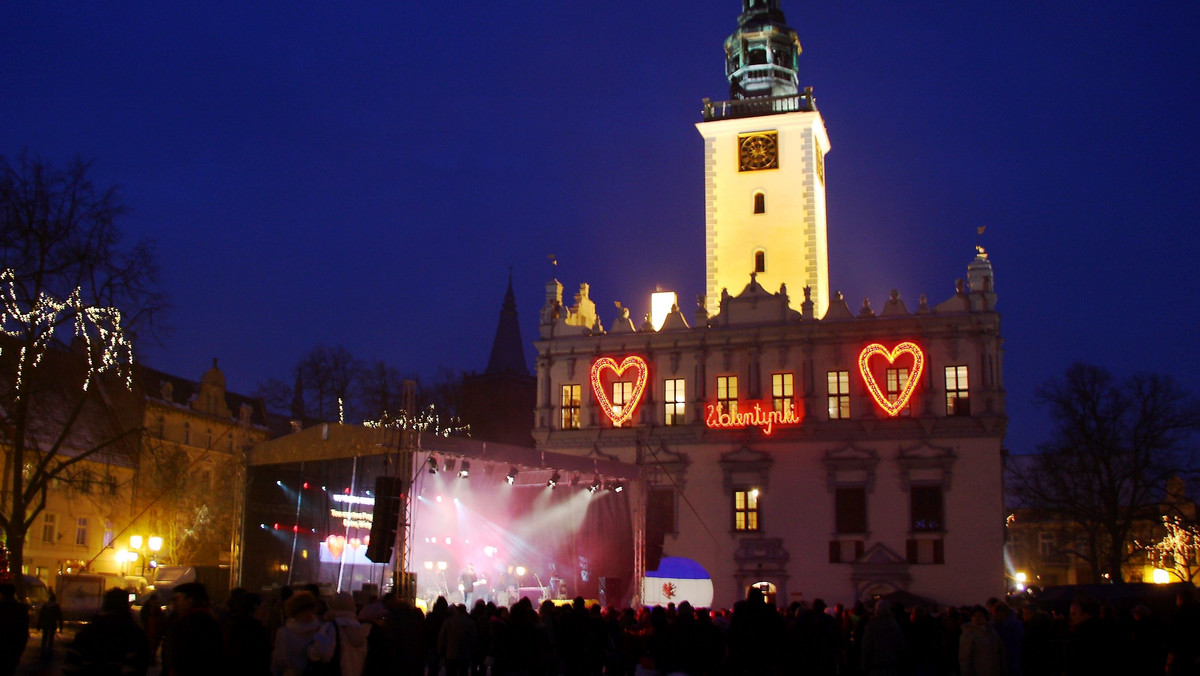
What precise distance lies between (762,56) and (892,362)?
14.0m

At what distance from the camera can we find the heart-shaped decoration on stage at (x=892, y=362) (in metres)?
32.9

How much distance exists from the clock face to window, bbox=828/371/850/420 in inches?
341

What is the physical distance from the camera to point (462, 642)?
44.0 ft

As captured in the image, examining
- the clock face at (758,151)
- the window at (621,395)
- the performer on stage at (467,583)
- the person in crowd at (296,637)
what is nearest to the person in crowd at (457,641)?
the person in crowd at (296,637)

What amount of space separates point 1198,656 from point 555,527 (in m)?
19.0

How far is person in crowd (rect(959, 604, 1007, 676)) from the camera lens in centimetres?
1095

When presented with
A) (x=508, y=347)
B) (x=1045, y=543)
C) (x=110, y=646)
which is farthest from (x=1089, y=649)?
(x=508, y=347)

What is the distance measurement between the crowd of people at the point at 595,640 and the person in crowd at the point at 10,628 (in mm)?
905

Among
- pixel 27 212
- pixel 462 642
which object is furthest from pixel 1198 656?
pixel 27 212

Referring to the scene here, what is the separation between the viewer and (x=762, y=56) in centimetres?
4125

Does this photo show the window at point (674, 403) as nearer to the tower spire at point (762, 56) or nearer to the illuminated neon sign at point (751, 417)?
the illuminated neon sign at point (751, 417)

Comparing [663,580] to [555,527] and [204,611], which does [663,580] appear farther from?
[204,611]

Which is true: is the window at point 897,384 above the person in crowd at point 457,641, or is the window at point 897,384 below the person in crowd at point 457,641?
above

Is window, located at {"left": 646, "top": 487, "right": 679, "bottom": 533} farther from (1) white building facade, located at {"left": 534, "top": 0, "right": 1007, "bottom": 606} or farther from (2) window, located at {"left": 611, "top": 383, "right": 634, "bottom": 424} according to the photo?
(2) window, located at {"left": 611, "top": 383, "right": 634, "bottom": 424}
